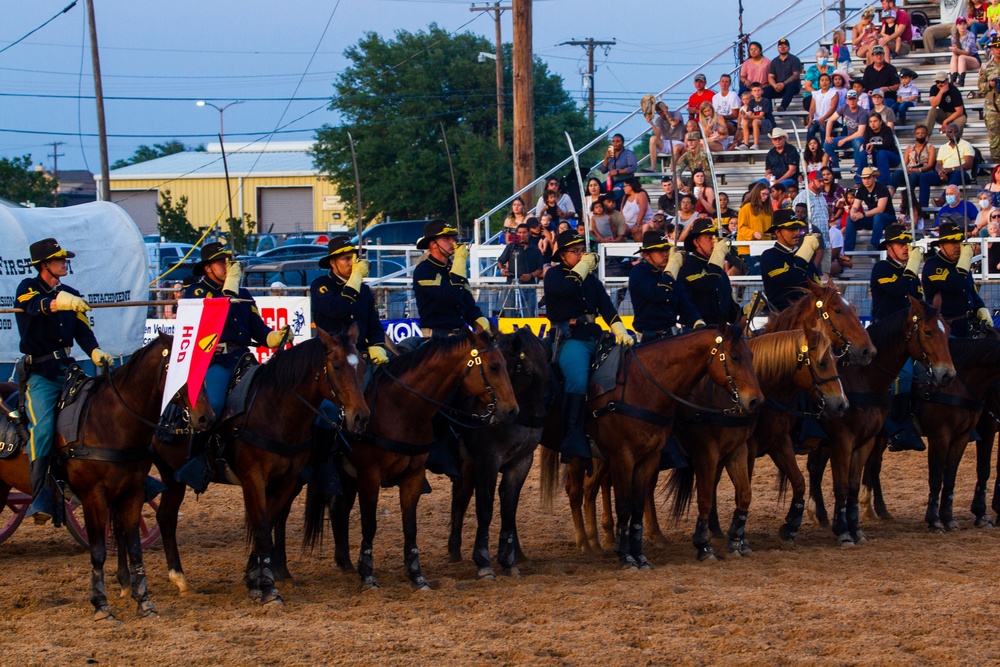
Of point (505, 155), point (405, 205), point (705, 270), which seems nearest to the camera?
point (705, 270)

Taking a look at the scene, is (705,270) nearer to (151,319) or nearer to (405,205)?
(151,319)

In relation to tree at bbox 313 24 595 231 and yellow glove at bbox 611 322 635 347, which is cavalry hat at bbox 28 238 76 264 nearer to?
yellow glove at bbox 611 322 635 347

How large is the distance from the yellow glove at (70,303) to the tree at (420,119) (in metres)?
32.5

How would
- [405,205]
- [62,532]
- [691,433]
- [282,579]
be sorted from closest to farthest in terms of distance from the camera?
1. [282,579]
2. [691,433]
3. [62,532]
4. [405,205]

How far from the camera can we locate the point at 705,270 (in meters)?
10.6

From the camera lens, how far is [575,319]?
9953mm

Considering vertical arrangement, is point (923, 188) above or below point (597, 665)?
above

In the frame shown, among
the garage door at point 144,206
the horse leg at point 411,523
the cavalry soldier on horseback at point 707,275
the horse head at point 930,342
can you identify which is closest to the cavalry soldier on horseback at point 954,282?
the horse head at point 930,342

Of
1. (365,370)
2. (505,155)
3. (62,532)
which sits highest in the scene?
(505,155)

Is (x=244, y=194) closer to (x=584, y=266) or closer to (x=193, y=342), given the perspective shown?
(x=584, y=266)

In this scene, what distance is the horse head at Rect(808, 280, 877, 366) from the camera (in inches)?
386

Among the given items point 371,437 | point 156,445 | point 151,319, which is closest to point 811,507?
point 371,437

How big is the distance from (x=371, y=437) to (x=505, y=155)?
99.7 ft

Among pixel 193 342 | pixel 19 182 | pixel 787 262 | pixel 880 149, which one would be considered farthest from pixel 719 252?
pixel 19 182
